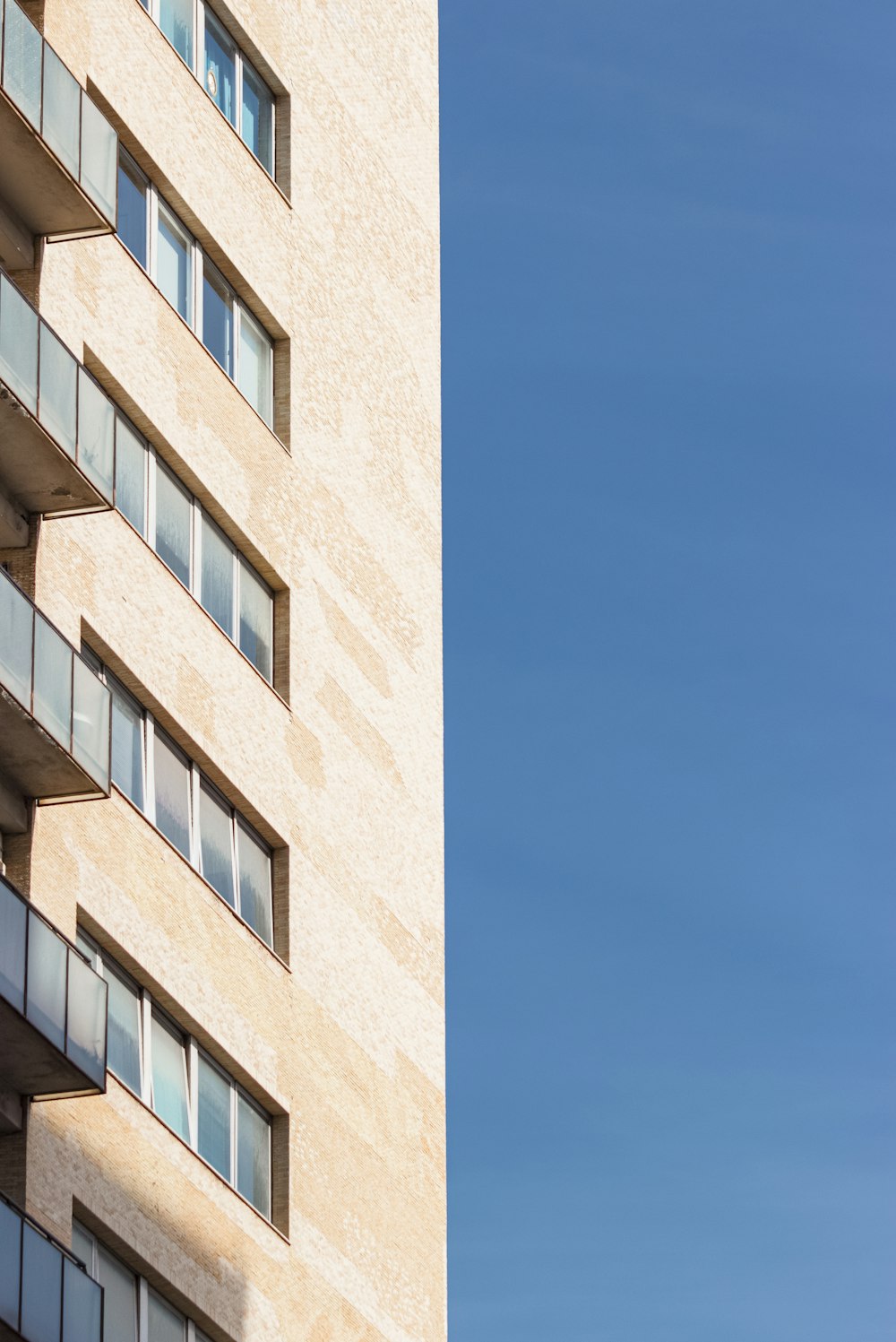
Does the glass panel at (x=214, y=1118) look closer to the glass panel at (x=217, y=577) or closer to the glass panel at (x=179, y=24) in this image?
the glass panel at (x=217, y=577)

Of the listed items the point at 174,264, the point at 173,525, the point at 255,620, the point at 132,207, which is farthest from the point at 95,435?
the point at 255,620

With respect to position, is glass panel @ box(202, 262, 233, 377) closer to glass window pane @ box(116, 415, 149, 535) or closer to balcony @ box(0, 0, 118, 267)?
glass window pane @ box(116, 415, 149, 535)

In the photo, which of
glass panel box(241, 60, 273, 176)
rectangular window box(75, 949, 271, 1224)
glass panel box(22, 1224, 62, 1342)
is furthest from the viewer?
glass panel box(241, 60, 273, 176)

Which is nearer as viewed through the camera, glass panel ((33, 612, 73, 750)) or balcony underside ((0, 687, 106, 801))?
balcony underside ((0, 687, 106, 801))

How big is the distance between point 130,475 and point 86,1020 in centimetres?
778

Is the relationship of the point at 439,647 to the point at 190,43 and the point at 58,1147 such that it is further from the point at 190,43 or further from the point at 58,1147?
the point at 58,1147

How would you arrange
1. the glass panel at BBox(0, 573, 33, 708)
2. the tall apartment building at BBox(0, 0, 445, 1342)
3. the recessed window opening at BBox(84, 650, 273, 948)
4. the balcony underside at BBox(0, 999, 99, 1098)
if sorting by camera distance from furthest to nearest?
the recessed window opening at BBox(84, 650, 273, 948)
the tall apartment building at BBox(0, 0, 445, 1342)
the glass panel at BBox(0, 573, 33, 708)
the balcony underside at BBox(0, 999, 99, 1098)

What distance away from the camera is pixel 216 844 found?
3491 centimetres

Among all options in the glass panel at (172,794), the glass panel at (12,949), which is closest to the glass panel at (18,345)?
the glass panel at (172,794)

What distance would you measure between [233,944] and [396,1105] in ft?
14.6

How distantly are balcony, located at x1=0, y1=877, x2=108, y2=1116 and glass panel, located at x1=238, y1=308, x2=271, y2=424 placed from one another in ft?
37.0

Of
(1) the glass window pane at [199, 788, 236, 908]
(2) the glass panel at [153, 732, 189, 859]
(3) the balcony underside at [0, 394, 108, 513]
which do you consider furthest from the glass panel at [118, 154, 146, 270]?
(1) the glass window pane at [199, 788, 236, 908]

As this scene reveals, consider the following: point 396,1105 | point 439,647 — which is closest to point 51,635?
point 396,1105

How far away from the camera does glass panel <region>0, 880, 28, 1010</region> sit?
27672 mm
